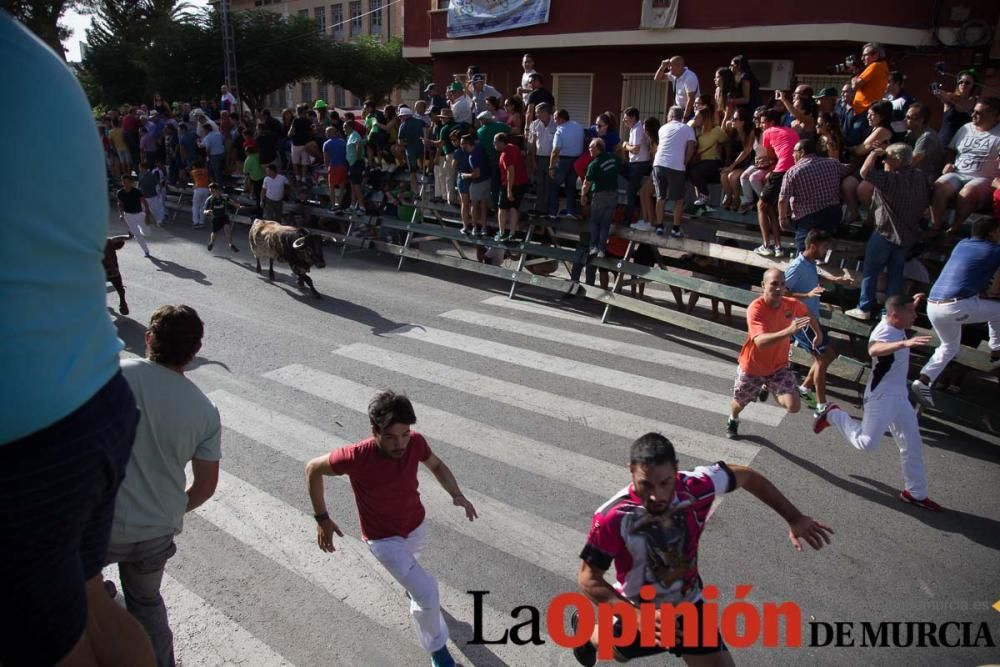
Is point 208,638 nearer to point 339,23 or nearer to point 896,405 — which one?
point 896,405

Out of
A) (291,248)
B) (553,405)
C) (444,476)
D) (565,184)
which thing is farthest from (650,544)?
(291,248)

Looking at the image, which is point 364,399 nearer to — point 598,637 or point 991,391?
point 598,637

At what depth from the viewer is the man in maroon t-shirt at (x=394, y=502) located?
3.67 metres

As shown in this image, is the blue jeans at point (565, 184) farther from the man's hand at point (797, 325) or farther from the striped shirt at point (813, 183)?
the man's hand at point (797, 325)

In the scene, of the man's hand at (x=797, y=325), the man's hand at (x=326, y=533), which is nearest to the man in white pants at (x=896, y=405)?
the man's hand at (x=797, y=325)

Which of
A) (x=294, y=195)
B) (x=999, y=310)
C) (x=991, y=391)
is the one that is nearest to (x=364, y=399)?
(x=999, y=310)

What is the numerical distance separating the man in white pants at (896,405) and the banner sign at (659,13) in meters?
13.6

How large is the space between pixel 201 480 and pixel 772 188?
8458 millimetres

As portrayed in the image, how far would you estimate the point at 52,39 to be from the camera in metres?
38.4

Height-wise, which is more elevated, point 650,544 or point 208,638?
point 650,544

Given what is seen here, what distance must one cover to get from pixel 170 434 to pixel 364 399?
15.7ft

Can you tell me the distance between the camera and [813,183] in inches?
337

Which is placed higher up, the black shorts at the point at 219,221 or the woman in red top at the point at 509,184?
the woman in red top at the point at 509,184

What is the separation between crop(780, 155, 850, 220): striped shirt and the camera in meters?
8.49
